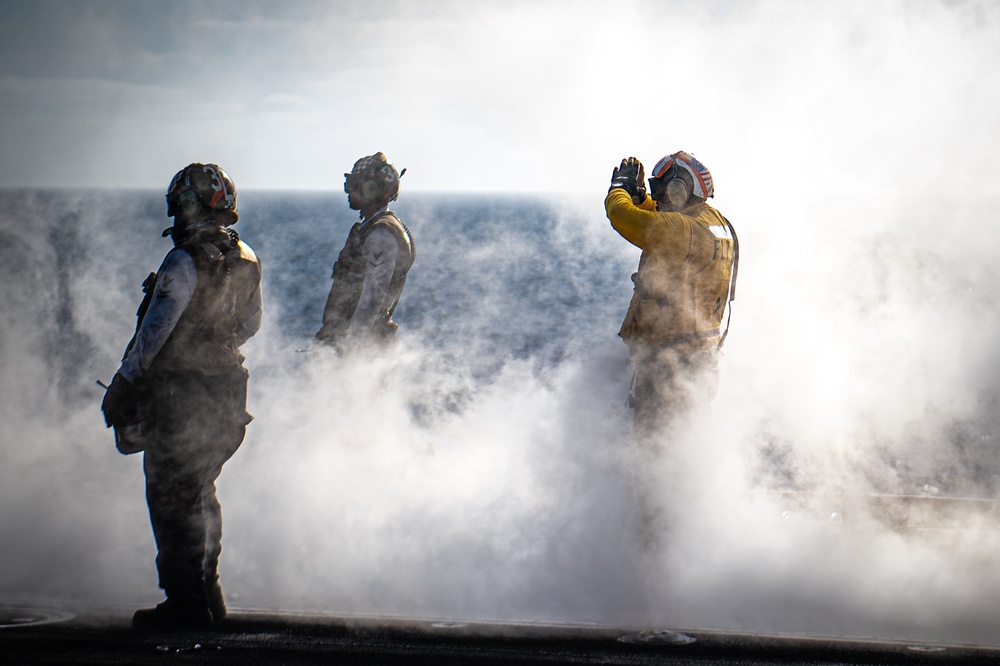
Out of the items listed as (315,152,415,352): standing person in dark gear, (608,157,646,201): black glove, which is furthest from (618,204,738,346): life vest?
(315,152,415,352): standing person in dark gear

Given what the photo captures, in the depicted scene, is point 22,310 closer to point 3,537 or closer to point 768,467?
point 3,537

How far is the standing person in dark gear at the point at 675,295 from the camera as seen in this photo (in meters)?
4.55

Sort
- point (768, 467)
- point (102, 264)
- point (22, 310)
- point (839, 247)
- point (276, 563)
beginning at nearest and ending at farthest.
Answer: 1. point (276, 563)
2. point (768, 467)
3. point (22, 310)
4. point (839, 247)
5. point (102, 264)

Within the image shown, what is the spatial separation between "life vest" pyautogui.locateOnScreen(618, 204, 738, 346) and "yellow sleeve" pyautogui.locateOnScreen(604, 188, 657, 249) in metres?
0.08

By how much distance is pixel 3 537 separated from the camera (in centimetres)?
514

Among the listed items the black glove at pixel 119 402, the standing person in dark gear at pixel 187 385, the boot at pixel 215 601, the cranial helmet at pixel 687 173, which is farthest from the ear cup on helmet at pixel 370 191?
the boot at pixel 215 601

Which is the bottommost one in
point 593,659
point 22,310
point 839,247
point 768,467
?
point 593,659

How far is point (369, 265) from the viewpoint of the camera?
558 centimetres

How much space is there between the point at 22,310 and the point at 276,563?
3971mm

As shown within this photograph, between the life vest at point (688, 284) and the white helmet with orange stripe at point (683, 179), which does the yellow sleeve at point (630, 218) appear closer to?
the life vest at point (688, 284)

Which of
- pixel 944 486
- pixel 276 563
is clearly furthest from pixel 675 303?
pixel 944 486

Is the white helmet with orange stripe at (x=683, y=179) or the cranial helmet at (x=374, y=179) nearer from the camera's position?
the white helmet with orange stripe at (x=683, y=179)

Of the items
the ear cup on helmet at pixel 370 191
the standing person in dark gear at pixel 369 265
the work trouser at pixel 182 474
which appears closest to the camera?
the work trouser at pixel 182 474

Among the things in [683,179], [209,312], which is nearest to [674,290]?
[683,179]
